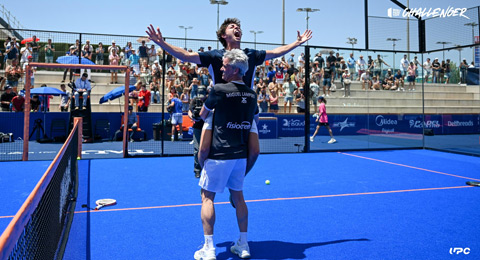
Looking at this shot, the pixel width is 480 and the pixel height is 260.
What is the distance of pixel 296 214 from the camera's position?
5.99 meters

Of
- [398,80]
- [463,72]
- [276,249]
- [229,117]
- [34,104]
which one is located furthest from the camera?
[463,72]

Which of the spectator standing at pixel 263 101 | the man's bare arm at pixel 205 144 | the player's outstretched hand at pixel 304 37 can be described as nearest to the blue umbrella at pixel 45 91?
the spectator standing at pixel 263 101

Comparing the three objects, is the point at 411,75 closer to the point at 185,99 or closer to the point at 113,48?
the point at 185,99

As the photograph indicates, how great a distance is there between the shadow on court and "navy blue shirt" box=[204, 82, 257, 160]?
3.41 ft

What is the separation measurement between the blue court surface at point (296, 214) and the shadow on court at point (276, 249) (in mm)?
10

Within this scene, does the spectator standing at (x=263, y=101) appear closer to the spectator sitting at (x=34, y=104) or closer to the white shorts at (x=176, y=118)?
the white shorts at (x=176, y=118)

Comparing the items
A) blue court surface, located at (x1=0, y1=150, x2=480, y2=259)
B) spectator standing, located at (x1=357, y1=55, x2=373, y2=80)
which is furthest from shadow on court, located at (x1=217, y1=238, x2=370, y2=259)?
spectator standing, located at (x1=357, y1=55, x2=373, y2=80)

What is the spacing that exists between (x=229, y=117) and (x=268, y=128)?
15.7 meters

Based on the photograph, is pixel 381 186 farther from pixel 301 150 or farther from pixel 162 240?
pixel 301 150

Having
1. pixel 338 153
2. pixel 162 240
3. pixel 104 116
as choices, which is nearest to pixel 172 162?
pixel 338 153

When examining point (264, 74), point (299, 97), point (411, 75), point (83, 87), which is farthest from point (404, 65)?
point (83, 87)

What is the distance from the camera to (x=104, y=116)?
18.5 meters

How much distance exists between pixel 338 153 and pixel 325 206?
761 centimetres

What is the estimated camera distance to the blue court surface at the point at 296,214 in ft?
14.8
